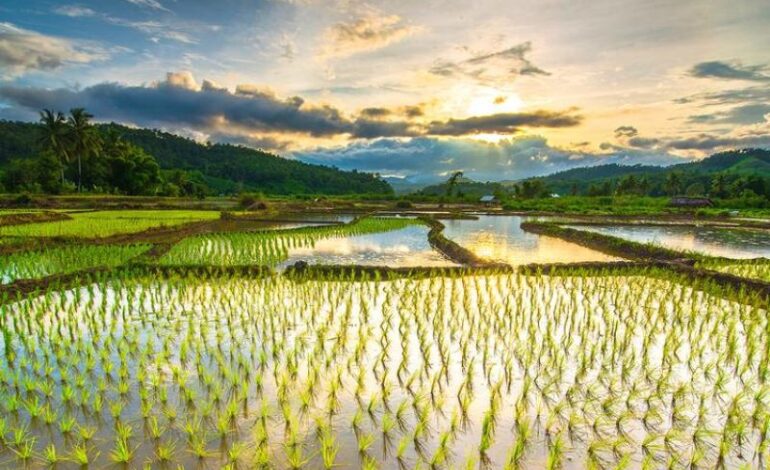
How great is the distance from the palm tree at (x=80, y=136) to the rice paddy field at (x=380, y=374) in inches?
1516

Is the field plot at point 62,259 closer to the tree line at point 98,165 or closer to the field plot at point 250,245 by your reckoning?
the field plot at point 250,245

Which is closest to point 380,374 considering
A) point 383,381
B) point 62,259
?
point 383,381

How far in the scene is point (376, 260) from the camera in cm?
1239

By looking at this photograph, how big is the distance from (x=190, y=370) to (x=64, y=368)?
4.40 ft

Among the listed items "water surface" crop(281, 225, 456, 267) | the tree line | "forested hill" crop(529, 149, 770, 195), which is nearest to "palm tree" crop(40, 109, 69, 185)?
the tree line

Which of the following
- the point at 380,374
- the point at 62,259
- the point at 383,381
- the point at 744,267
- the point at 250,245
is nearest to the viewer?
the point at 383,381

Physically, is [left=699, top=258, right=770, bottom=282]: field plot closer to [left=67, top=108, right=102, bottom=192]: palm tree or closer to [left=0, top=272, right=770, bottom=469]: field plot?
[left=0, top=272, right=770, bottom=469]: field plot

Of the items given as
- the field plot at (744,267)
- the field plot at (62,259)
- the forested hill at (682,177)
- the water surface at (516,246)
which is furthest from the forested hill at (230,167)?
the field plot at (744,267)

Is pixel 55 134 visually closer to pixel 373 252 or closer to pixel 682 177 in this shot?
pixel 373 252

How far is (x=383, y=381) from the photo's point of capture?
4625 millimetres

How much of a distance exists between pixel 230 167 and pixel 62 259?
75.1 m

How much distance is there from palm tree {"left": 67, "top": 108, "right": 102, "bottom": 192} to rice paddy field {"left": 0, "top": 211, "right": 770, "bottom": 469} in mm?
38501

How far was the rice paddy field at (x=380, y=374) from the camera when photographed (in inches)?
140

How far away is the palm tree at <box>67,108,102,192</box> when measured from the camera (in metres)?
40.4
